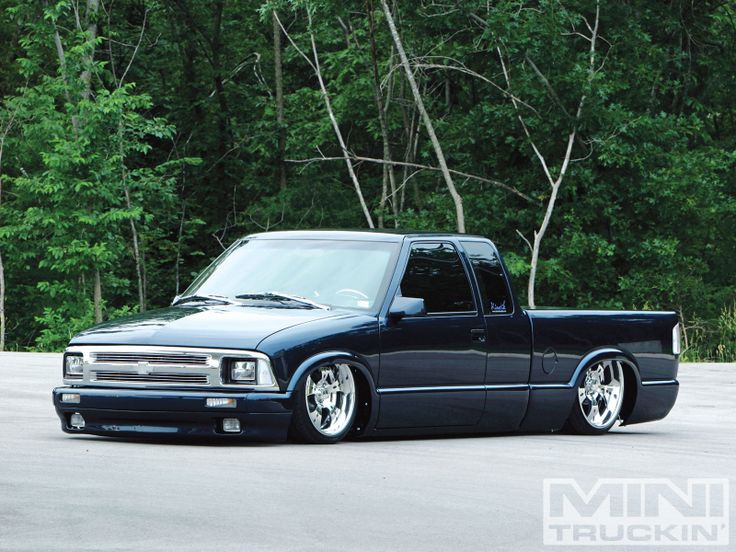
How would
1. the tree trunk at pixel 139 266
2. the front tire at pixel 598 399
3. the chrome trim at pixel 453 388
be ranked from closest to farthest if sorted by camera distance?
the chrome trim at pixel 453 388 < the front tire at pixel 598 399 < the tree trunk at pixel 139 266

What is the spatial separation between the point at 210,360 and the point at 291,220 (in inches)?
1500

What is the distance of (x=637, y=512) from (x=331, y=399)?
3.49 metres

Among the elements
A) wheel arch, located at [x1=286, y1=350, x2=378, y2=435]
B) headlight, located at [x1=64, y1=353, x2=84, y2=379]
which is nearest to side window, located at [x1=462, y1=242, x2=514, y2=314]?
wheel arch, located at [x1=286, y1=350, x2=378, y2=435]

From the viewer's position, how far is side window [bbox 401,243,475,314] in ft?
41.1

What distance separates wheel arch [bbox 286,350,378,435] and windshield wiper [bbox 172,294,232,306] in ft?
3.73

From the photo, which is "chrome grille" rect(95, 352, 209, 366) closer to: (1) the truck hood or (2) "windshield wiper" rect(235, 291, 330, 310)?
(1) the truck hood

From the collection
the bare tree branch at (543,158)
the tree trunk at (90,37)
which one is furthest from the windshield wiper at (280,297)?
the tree trunk at (90,37)

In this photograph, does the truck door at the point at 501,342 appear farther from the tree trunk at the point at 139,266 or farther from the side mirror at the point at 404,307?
the tree trunk at the point at 139,266

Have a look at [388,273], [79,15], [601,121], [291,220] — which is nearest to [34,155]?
[79,15]

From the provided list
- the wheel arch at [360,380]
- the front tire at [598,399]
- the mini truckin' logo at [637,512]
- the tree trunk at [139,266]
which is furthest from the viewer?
the tree trunk at [139,266]

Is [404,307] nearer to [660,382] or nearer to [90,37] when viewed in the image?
[660,382]

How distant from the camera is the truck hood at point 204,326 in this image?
1116 centimetres

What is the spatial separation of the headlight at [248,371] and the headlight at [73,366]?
1168mm

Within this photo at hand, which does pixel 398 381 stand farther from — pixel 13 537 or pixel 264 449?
pixel 13 537
